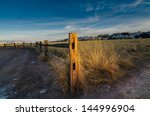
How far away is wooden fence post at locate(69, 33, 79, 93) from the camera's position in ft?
15.0

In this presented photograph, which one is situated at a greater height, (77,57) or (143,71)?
(77,57)

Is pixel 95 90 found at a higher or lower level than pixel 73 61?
lower

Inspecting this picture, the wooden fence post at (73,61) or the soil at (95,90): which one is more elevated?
the wooden fence post at (73,61)

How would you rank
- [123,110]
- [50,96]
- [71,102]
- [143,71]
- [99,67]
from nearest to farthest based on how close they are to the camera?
[123,110] < [71,102] < [50,96] < [99,67] < [143,71]

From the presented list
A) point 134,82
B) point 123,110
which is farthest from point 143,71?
point 123,110

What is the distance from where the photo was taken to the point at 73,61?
4637 millimetres

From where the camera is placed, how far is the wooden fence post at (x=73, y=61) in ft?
15.0

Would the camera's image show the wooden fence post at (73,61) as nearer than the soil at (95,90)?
No

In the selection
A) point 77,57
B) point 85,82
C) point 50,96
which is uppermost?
point 77,57

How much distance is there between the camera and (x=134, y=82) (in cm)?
500

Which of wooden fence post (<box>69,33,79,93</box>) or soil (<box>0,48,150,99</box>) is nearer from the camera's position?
soil (<box>0,48,150,99</box>)

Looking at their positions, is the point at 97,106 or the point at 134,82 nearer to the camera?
the point at 97,106

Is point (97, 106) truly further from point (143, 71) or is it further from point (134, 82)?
point (143, 71)

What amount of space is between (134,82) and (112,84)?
59 centimetres
